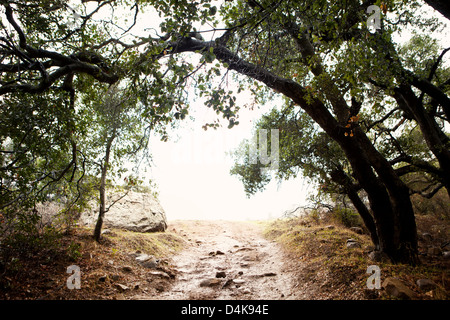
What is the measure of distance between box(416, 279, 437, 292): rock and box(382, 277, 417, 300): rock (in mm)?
245

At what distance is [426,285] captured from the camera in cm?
400

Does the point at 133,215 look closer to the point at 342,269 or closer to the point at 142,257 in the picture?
the point at 142,257

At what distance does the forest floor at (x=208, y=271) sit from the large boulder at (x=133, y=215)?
207 centimetres

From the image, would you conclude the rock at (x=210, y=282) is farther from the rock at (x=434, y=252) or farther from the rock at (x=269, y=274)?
the rock at (x=434, y=252)

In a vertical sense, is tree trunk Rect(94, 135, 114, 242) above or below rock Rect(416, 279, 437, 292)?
above

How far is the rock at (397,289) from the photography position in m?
3.76

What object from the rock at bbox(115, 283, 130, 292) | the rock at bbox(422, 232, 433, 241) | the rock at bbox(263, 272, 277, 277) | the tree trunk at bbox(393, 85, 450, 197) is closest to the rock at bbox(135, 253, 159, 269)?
the rock at bbox(115, 283, 130, 292)

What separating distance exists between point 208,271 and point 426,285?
5396 millimetres

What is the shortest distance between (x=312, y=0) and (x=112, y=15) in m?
5.49

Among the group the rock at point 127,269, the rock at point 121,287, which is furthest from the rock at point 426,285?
the rock at point 127,269

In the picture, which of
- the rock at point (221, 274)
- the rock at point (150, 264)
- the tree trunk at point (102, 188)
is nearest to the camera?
the rock at point (221, 274)

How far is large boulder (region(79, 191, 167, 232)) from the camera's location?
10.3 metres

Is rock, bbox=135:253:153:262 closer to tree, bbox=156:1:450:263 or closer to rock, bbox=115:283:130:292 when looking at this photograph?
rock, bbox=115:283:130:292
